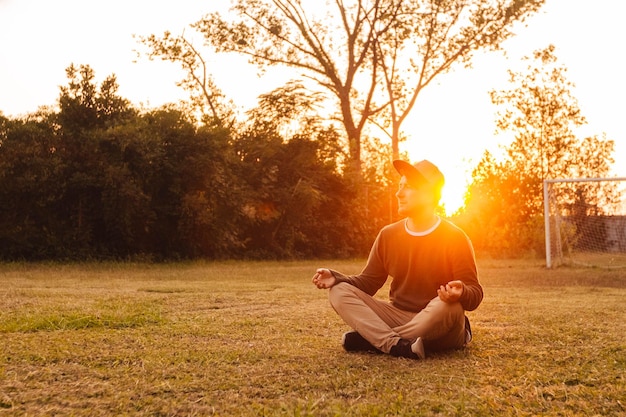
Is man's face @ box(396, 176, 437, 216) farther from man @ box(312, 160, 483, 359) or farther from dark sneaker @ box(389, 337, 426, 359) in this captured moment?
dark sneaker @ box(389, 337, 426, 359)

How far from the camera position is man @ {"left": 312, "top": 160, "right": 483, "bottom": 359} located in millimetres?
4285

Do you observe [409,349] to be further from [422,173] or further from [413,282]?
[422,173]

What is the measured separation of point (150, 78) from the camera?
83.0 feet

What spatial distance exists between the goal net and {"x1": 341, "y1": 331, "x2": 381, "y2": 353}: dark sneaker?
53.7 feet

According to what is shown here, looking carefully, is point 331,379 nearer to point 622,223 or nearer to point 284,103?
point 622,223

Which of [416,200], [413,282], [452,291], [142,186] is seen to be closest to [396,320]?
[413,282]

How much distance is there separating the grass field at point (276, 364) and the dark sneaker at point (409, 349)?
7cm

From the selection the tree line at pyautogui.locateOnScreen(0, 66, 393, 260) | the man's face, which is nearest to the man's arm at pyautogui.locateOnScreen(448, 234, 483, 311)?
the man's face

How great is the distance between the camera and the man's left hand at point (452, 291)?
4.03m

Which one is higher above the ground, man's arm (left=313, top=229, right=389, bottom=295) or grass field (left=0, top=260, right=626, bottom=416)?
man's arm (left=313, top=229, right=389, bottom=295)

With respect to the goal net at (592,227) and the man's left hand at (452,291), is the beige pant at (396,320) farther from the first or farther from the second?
the goal net at (592,227)

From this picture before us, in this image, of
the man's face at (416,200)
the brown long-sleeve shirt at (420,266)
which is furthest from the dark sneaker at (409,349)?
the man's face at (416,200)

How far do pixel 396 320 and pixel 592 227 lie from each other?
60.5 ft

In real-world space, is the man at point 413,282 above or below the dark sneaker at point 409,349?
above
